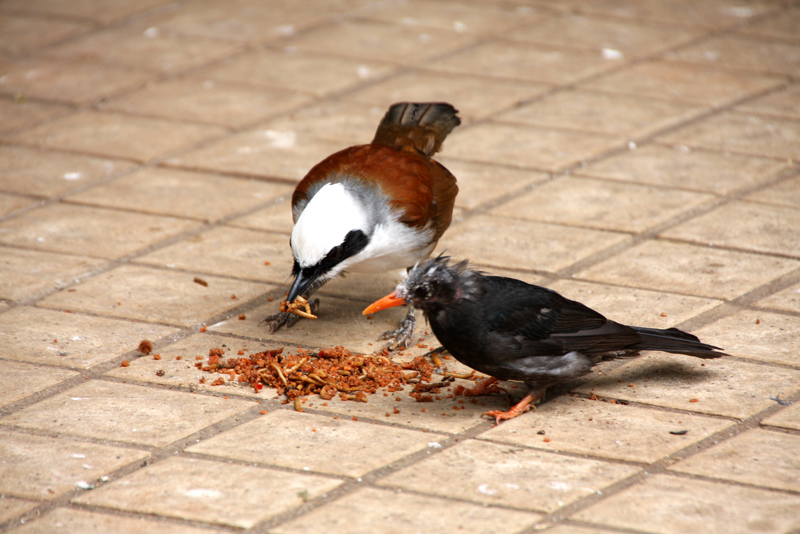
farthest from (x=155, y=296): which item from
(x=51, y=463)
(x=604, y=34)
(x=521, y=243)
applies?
(x=604, y=34)

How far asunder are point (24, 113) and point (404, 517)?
19.0 ft

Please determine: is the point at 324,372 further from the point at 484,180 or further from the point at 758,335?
the point at 484,180

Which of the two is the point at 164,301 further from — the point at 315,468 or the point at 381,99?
the point at 381,99

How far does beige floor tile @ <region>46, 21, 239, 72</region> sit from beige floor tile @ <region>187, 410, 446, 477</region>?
18.0ft

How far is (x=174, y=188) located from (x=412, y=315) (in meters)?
2.46

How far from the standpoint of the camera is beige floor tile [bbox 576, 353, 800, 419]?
185 inches

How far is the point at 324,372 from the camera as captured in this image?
4953 millimetres

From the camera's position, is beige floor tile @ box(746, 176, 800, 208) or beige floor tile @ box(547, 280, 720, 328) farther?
beige floor tile @ box(746, 176, 800, 208)

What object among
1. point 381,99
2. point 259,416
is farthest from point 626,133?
point 259,416

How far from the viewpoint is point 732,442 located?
4383mm

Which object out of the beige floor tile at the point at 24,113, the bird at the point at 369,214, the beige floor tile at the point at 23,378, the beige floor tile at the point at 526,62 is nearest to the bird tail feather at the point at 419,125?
the bird at the point at 369,214

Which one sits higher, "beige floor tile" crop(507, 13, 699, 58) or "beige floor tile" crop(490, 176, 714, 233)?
"beige floor tile" crop(507, 13, 699, 58)

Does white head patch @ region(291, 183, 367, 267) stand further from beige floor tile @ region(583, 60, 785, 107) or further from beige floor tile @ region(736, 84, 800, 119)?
Answer: beige floor tile @ region(736, 84, 800, 119)

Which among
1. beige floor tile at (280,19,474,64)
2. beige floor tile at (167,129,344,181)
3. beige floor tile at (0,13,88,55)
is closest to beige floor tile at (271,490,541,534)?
A: beige floor tile at (167,129,344,181)
